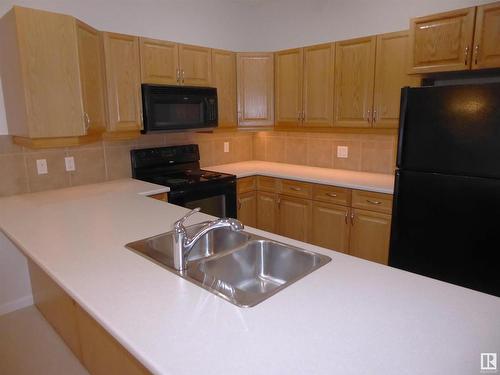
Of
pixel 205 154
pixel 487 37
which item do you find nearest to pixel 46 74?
pixel 205 154

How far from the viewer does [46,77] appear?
2.09 meters

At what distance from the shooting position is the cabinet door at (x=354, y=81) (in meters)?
2.86

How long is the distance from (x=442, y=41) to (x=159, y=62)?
2071mm

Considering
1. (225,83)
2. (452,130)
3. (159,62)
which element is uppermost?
(159,62)

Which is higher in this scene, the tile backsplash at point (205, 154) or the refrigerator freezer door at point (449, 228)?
the tile backsplash at point (205, 154)

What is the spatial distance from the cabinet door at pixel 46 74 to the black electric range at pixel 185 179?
855 mm

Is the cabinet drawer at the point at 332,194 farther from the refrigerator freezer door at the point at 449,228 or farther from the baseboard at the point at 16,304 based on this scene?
the baseboard at the point at 16,304

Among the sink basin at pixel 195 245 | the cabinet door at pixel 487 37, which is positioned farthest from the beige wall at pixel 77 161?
the cabinet door at pixel 487 37

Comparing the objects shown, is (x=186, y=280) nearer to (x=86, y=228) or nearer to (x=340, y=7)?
A: (x=86, y=228)

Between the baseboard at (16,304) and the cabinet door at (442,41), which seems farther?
the baseboard at (16,304)

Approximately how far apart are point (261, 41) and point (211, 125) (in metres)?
1.39

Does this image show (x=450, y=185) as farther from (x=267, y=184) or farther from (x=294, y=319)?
(x=267, y=184)

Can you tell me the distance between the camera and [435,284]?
1146 mm

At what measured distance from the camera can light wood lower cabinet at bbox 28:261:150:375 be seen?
1381mm
